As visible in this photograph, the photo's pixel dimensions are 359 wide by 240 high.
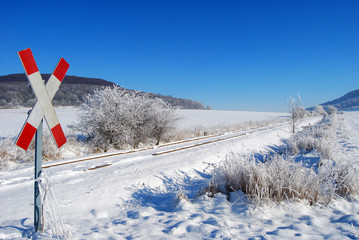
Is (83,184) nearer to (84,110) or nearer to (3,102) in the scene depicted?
(84,110)

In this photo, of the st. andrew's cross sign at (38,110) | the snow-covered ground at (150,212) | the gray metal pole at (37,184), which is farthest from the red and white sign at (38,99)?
the snow-covered ground at (150,212)

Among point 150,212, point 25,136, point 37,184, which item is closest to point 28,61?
point 25,136

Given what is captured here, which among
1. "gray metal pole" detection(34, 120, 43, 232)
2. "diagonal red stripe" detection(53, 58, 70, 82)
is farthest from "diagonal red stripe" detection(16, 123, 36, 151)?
"diagonal red stripe" detection(53, 58, 70, 82)

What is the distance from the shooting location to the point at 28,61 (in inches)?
99.0

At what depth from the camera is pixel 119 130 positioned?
422 inches

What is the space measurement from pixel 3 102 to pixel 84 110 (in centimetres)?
6748

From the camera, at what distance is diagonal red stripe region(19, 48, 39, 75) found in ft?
8.02

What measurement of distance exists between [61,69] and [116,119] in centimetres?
803

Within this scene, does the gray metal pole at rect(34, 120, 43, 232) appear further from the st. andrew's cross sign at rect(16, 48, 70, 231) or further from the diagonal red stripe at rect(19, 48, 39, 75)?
the diagonal red stripe at rect(19, 48, 39, 75)

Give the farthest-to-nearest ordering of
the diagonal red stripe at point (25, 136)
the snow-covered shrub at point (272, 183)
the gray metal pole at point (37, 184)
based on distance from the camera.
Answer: the snow-covered shrub at point (272, 183) < the gray metal pole at point (37, 184) < the diagonal red stripe at point (25, 136)

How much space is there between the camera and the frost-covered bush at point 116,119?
10.4 m

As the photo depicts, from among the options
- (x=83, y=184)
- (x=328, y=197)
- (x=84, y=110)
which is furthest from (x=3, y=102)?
(x=328, y=197)

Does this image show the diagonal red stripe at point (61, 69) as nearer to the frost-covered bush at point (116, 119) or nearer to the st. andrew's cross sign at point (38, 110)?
the st. andrew's cross sign at point (38, 110)

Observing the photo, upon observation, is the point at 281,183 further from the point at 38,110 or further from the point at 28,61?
the point at 28,61
